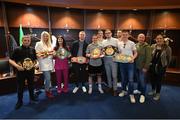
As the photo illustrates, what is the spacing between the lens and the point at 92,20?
597 cm

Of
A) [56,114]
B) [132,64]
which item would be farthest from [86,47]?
[56,114]

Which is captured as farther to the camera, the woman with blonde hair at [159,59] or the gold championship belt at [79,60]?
the gold championship belt at [79,60]

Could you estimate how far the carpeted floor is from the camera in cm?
321

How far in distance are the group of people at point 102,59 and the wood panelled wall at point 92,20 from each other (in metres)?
1.61

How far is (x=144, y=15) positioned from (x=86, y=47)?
2.72m

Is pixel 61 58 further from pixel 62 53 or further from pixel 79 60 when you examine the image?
pixel 79 60

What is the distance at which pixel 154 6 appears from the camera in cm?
523

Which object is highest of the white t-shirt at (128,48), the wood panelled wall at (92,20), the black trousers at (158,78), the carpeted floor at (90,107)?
the wood panelled wall at (92,20)

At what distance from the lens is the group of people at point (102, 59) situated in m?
3.50

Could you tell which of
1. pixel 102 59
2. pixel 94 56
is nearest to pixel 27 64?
pixel 94 56

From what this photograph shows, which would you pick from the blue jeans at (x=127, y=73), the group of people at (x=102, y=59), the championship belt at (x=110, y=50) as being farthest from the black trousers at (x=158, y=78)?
the championship belt at (x=110, y=50)

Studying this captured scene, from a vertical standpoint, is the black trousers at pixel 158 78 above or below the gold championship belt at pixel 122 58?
below

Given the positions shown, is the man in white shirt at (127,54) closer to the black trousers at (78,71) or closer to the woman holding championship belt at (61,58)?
the black trousers at (78,71)

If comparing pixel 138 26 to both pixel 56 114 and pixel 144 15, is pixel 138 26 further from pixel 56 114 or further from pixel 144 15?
pixel 56 114
